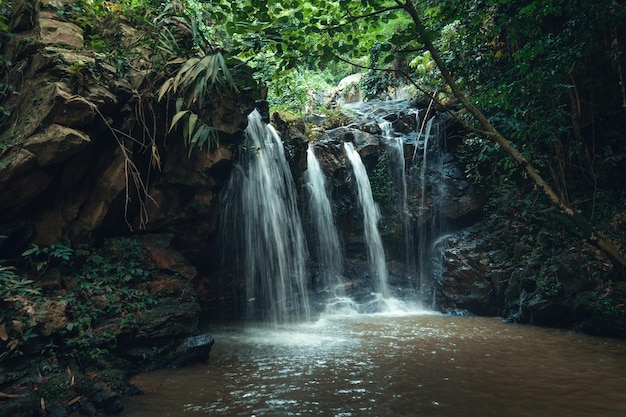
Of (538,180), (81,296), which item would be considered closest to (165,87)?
(81,296)

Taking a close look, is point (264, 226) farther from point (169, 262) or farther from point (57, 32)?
point (57, 32)

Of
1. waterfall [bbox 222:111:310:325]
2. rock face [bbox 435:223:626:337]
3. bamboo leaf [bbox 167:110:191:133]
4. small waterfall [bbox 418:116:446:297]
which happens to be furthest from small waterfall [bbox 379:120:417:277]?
bamboo leaf [bbox 167:110:191:133]

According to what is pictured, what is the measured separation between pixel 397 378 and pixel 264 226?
5528 millimetres

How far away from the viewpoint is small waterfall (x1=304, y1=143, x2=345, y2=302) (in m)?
11.8

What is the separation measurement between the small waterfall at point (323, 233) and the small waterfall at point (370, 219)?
45.2 inches

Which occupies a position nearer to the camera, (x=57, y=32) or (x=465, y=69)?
(x=57, y=32)

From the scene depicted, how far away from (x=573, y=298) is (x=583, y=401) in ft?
16.0

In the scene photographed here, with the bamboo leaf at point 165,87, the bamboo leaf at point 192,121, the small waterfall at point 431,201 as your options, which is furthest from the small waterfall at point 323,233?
the bamboo leaf at point 165,87

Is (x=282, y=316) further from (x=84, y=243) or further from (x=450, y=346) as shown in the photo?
(x=84, y=243)

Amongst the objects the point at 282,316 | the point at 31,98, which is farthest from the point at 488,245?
the point at 31,98

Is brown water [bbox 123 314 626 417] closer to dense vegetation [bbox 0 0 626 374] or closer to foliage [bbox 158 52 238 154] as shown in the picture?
dense vegetation [bbox 0 0 626 374]

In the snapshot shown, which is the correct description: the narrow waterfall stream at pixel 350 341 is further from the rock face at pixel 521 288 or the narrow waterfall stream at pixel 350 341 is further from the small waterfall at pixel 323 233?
the rock face at pixel 521 288

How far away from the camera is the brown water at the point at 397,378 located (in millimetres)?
3836

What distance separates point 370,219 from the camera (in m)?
13.0
